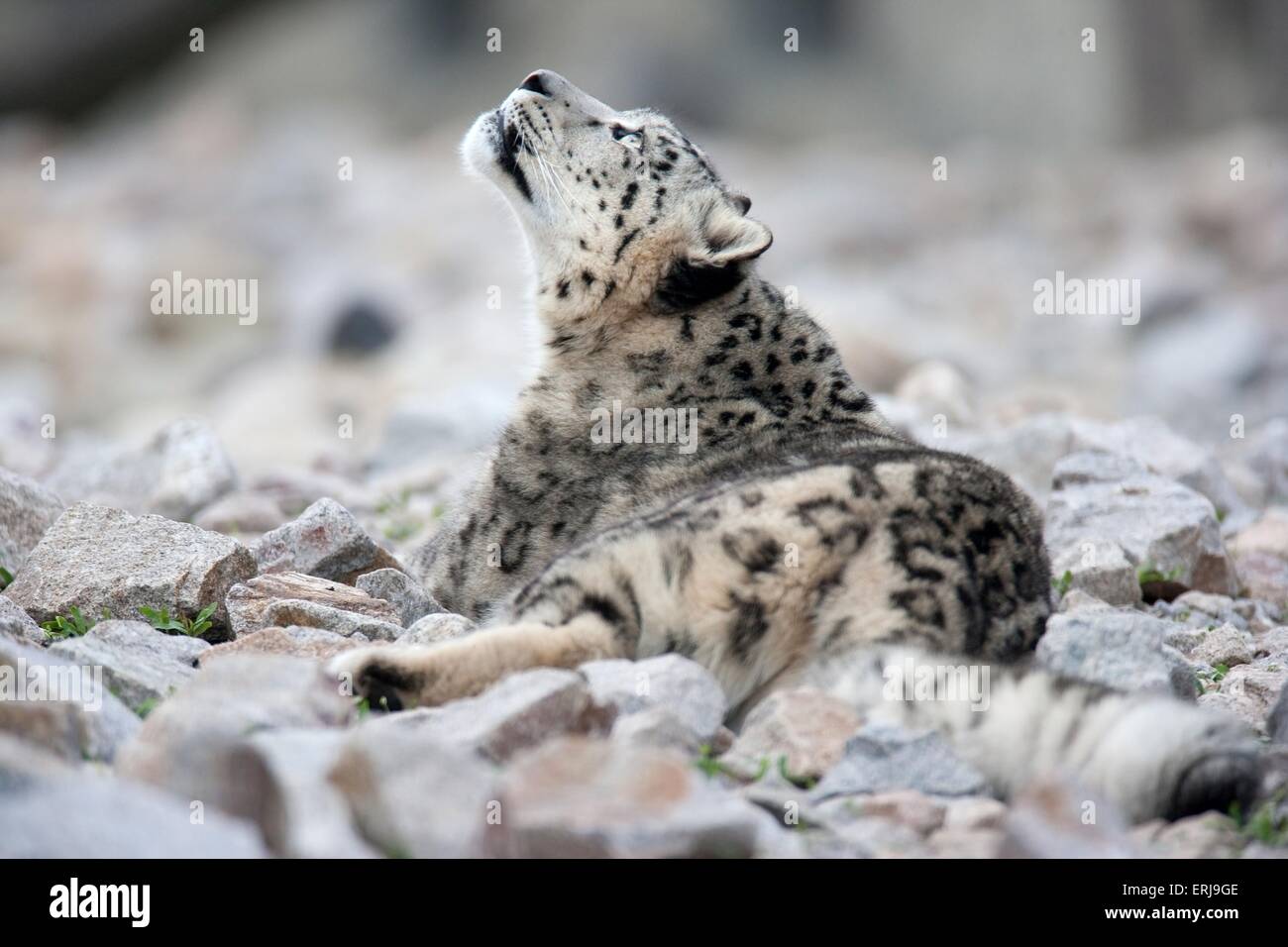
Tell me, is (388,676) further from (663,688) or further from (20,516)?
(20,516)

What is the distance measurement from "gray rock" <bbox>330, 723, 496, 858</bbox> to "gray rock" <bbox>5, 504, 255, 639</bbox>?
2366 mm

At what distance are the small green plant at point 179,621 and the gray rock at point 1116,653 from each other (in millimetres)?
2993

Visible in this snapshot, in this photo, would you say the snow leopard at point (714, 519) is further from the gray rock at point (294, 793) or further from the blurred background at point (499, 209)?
the blurred background at point (499, 209)

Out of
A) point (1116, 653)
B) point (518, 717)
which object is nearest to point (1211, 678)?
point (1116, 653)

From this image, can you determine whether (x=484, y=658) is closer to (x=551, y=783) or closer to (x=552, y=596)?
(x=552, y=596)

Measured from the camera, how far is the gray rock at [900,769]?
178 inches

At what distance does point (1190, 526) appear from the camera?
25.3ft

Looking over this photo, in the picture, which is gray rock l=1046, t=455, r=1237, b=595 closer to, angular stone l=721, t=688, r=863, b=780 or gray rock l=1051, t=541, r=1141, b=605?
gray rock l=1051, t=541, r=1141, b=605

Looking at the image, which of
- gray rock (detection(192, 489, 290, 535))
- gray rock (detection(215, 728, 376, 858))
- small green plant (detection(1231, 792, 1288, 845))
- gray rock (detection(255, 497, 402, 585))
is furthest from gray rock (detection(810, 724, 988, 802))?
gray rock (detection(192, 489, 290, 535))

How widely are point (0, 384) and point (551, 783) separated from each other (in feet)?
56.0

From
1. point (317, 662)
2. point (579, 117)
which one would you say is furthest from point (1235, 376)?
point (317, 662)

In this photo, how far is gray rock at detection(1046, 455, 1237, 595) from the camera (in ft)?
25.3

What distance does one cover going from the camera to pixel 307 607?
587 cm
